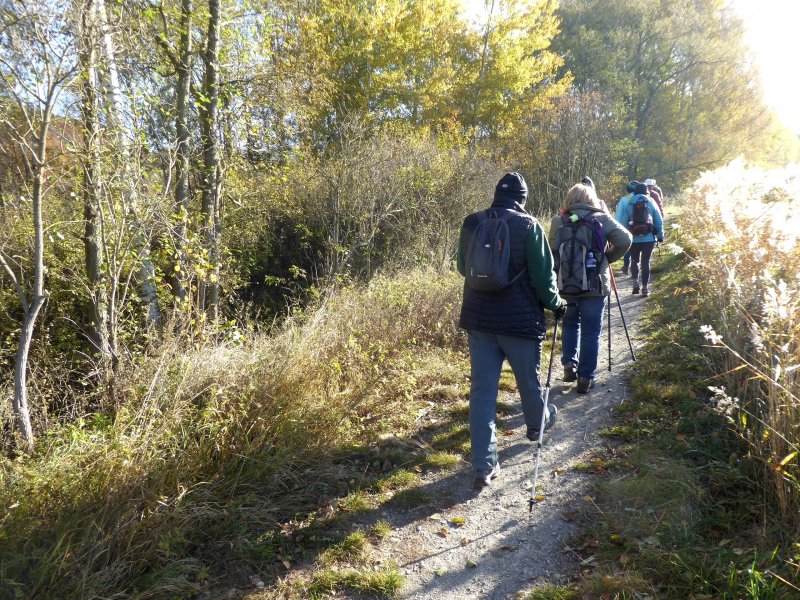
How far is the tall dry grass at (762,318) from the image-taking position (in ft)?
8.82

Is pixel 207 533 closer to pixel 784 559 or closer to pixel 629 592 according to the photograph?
pixel 629 592

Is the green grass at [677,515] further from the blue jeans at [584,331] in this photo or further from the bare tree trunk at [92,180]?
the bare tree trunk at [92,180]

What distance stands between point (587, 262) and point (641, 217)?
14.2ft

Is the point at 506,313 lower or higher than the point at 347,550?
higher

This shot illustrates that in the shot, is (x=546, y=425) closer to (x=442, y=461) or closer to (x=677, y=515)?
(x=442, y=461)

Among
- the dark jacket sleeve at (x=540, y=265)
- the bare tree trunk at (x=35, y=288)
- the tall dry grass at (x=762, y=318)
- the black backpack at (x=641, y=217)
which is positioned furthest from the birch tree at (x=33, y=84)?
the black backpack at (x=641, y=217)

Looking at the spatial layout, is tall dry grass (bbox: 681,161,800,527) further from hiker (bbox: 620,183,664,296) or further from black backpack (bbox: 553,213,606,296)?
hiker (bbox: 620,183,664,296)

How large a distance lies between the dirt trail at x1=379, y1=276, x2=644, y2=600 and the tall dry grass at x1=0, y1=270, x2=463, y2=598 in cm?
87

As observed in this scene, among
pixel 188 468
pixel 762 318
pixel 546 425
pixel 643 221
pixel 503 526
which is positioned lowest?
pixel 503 526

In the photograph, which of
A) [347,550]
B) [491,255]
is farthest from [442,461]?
[491,255]

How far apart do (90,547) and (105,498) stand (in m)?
0.28

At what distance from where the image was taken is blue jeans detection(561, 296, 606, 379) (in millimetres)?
4887

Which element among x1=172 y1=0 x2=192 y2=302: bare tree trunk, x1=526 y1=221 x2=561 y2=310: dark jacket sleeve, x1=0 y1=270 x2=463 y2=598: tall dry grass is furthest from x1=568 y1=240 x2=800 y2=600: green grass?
x1=172 y1=0 x2=192 y2=302: bare tree trunk

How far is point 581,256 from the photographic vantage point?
4.70 m
